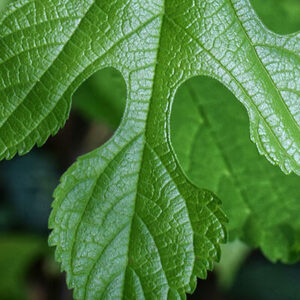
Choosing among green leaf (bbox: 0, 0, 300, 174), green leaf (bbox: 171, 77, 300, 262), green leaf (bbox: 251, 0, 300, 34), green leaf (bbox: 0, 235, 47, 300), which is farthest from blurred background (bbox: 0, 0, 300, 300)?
green leaf (bbox: 0, 0, 300, 174)

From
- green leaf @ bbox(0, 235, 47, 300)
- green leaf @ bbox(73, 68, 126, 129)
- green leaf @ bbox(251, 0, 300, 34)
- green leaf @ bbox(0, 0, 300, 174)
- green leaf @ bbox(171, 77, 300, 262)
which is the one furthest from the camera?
green leaf @ bbox(0, 235, 47, 300)

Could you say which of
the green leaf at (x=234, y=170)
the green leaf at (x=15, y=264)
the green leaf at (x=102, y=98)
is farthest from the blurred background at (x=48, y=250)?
the green leaf at (x=234, y=170)

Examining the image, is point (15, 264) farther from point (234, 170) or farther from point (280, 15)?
point (280, 15)

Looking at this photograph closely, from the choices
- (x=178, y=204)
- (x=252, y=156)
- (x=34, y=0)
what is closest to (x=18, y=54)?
(x=34, y=0)

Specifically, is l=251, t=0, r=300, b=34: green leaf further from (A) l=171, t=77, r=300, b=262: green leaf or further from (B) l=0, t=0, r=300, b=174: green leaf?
(B) l=0, t=0, r=300, b=174: green leaf

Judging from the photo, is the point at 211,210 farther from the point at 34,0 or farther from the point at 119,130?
the point at 34,0

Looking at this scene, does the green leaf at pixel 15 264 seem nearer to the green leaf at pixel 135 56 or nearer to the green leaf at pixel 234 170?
the green leaf at pixel 234 170
